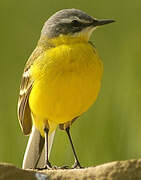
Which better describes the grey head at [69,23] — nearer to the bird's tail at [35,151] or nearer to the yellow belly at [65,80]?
the yellow belly at [65,80]

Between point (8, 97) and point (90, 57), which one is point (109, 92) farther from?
point (90, 57)

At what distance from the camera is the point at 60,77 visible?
7934 mm

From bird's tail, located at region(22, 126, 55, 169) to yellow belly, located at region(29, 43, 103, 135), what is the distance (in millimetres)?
720

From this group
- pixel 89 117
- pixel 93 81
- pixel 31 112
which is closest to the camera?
pixel 93 81

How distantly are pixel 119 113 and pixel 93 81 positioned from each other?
4.41 ft

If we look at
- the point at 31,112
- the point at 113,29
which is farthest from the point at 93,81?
the point at 113,29

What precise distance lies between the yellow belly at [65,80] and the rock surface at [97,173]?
143 cm

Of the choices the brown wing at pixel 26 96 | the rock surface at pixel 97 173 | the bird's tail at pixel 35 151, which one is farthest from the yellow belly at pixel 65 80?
the rock surface at pixel 97 173

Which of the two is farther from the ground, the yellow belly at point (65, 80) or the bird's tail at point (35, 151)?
the yellow belly at point (65, 80)

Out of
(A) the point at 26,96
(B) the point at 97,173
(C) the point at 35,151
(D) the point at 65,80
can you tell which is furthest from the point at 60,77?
(B) the point at 97,173

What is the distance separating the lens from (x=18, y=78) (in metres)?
11.1

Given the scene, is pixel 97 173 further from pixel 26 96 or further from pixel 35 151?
pixel 35 151

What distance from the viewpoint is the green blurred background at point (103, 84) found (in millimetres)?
9000

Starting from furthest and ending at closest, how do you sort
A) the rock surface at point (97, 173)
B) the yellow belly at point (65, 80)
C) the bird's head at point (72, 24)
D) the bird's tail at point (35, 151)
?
the bird's tail at point (35, 151) → the bird's head at point (72, 24) → the yellow belly at point (65, 80) → the rock surface at point (97, 173)
